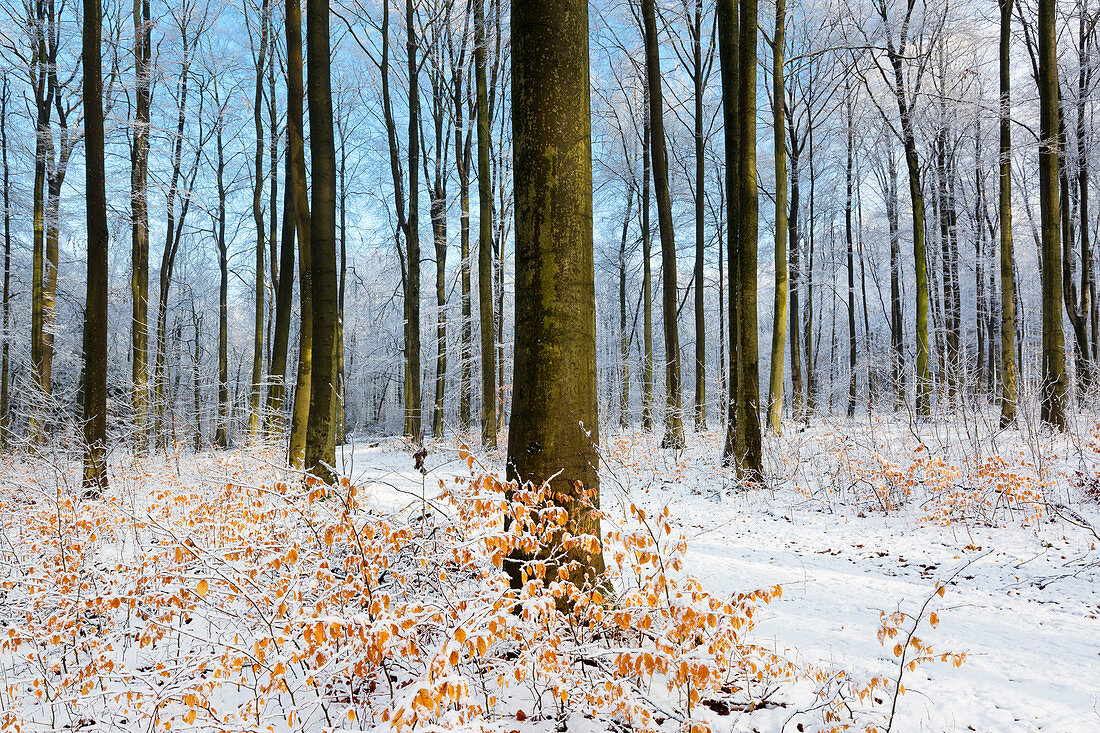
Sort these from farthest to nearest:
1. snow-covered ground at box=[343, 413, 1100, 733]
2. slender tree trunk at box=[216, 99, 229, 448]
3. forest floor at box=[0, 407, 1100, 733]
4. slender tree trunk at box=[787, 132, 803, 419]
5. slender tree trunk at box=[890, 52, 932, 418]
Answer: slender tree trunk at box=[216, 99, 229, 448]
slender tree trunk at box=[787, 132, 803, 419]
slender tree trunk at box=[890, 52, 932, 418]
snow-covered ground at box=[343, 413, 1100, 733]
forest floor at box=[0, 407, 1100, 733]

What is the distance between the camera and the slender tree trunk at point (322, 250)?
6.77 m

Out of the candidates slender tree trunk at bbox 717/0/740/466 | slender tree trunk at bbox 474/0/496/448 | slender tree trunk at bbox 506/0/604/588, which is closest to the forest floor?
slender tree trunk at bbox 506/0/604/588

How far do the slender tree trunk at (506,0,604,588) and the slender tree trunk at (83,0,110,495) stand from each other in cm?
787

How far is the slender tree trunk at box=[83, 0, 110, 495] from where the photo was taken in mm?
7891

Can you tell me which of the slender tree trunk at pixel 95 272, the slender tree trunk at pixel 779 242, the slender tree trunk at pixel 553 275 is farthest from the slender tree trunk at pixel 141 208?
the slender tree trunk at pixel 779 242

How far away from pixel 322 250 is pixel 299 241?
3.64 ft

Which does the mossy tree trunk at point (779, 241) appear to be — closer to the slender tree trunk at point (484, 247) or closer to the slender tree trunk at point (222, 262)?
the slender tree trunk at point (484, 247)

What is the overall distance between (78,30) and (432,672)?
19.0m

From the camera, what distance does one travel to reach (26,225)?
1658 cm

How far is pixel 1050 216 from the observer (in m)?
8.90

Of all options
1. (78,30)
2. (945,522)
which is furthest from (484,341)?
(78,30)

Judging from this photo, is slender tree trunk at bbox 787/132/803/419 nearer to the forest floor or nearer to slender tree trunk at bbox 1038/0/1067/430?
slender tree trunk at bbox 1038/0/1067/430

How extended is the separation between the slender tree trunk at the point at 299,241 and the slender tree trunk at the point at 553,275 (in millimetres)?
5159

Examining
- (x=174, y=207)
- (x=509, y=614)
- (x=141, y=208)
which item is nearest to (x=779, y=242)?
(x=509, y=614)
